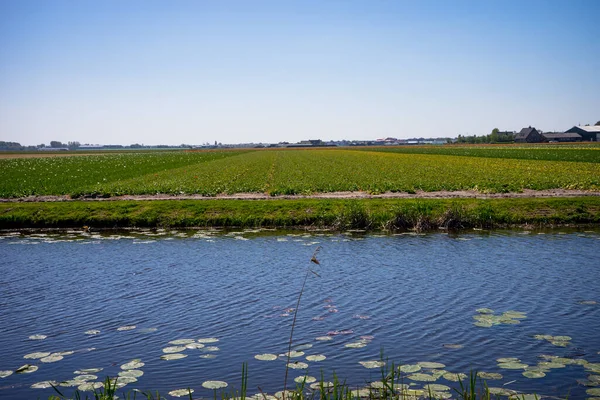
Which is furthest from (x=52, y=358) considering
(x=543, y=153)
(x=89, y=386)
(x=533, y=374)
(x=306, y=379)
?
(x=543, y=153)

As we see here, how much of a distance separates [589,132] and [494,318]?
187m

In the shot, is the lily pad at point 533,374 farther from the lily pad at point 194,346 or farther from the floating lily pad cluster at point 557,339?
the lily pad at point 194,346

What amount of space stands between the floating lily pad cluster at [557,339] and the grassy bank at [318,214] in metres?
14.2

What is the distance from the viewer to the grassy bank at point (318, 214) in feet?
86.5

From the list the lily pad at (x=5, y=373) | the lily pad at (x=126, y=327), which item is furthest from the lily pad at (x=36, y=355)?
the lily pad at (x=126, y=327)

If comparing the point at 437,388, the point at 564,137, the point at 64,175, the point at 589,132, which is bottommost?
the point at 437,388

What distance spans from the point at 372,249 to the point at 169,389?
1294cm

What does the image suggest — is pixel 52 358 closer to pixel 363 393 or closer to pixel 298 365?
pixel 298 365

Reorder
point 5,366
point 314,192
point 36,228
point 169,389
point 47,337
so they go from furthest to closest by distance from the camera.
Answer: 1. point 314,192
2. point 36,228
3. point 47,337
4. point 5,366
5. point 169,389

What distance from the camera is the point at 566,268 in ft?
57.8

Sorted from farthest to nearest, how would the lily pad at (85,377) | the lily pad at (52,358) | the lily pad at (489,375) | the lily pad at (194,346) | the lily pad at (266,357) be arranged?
1. the lily pad at (194,346)
2. the lily pad at (52,358)
3. the lily pad at (266,357)
4. the lily pad at (85,377)
5. the lily pad at (489,375)

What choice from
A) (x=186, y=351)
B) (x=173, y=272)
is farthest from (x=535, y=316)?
(x=173, y=272)

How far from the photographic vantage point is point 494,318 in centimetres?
1280

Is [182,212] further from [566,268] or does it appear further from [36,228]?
[566,268]
